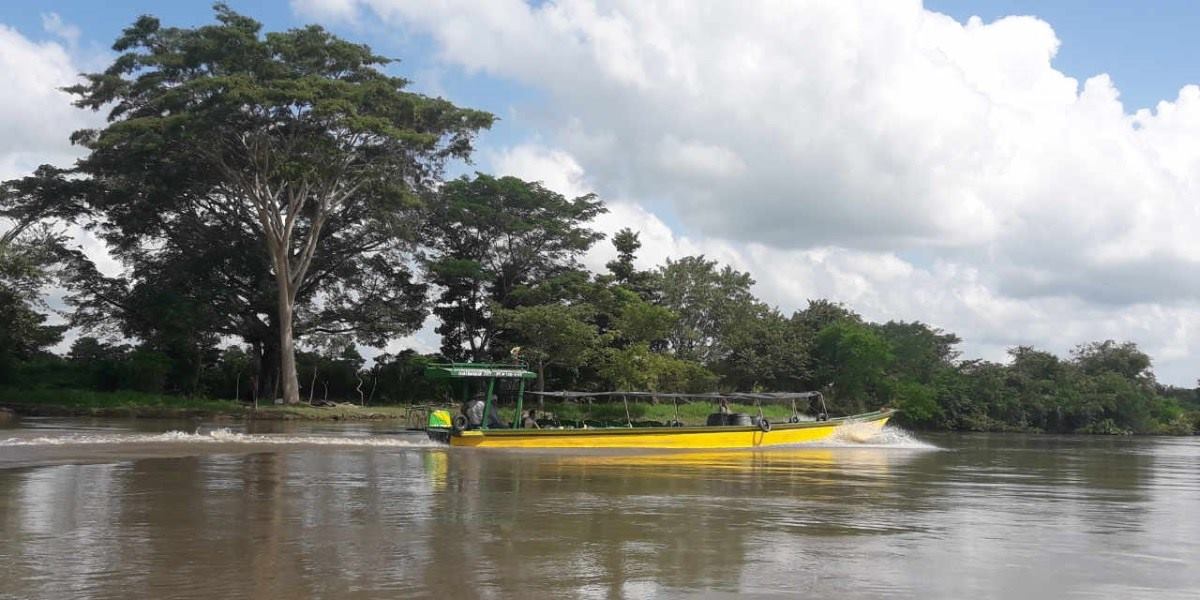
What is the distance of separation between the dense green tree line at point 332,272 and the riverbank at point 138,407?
222 centimetres

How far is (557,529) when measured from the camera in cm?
1009

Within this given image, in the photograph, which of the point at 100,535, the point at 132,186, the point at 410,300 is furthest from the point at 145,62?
the point at 100,535

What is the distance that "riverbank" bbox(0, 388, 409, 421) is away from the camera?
3509 centimetres

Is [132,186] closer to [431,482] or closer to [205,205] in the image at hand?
[205,205]

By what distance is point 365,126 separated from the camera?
3519 centimetres

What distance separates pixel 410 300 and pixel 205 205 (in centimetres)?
1074

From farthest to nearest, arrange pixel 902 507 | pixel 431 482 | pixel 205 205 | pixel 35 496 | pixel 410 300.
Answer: pixel 410 300 → pixel 205 205 → pixel 431 482 → pixel 902 507 → pixel 35 496

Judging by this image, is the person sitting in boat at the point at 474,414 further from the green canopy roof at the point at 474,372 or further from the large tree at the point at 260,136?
the large tree at the point at 260,136

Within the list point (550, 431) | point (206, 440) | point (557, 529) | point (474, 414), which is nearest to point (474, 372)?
point (474, 414)

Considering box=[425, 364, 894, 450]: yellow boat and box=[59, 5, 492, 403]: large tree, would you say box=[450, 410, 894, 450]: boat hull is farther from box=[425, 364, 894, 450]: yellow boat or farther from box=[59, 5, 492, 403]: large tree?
box=[59, 5, 492, 403]: large tree

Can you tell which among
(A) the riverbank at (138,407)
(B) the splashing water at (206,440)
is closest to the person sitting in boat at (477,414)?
(B) the splashing water at (206,440)

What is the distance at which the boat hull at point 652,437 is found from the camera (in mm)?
21719

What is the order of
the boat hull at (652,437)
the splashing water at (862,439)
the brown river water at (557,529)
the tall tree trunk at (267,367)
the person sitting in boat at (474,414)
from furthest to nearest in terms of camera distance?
the tall tree trunk at (267,367), the splashing water at (862,439), the person sitting in boat at (474,414), the boat hull at (652,437), the brown river water at (557,529)

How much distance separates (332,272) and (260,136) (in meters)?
11.5
